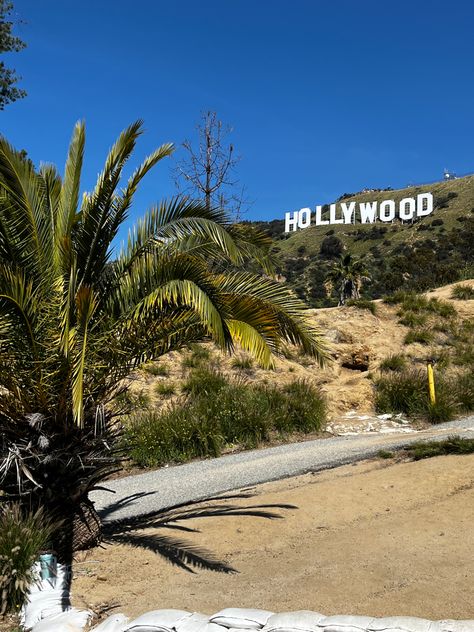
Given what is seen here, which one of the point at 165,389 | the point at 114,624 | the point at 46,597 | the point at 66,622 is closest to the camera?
the point at 114,624

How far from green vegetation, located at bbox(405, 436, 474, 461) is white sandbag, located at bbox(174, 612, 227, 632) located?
505cm

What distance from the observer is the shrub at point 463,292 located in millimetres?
23297

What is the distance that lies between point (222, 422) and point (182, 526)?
5766mm

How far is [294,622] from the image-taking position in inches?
165

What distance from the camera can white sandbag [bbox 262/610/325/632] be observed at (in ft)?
13.5

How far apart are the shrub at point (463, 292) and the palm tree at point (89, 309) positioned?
18.0 meters

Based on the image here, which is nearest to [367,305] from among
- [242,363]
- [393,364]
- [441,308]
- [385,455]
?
[441,308]

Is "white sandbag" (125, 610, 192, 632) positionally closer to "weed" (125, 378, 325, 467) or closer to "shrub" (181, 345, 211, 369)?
"weed" (125, 378, 325, 467)

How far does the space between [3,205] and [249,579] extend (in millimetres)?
4245

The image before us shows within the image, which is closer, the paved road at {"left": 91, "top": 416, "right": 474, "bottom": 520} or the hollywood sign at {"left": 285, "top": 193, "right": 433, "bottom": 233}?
the paved road at {"left": 91, "top": 416, "right": 474, "bottom": 520}

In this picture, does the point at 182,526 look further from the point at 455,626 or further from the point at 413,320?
the point at 413,320

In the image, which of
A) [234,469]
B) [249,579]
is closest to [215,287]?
[249,579]

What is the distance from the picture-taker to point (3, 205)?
255 inches

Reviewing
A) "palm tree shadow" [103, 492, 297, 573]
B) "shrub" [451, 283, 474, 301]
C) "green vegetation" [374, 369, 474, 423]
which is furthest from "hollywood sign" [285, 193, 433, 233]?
"palm tree shadow" [103, 492, 297, 573]
